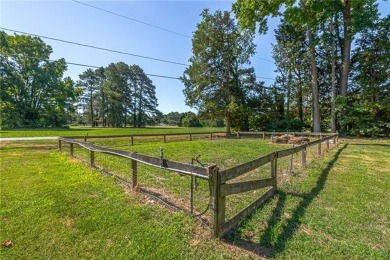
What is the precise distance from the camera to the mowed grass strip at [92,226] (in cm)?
276

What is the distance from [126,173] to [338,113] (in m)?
22.6

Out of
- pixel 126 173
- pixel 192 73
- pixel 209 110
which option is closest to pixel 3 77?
pixel 192 73

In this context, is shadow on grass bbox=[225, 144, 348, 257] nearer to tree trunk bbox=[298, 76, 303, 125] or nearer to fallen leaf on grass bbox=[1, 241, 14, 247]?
fallen leaf on grass bbox=[1, 241, 14, 247]

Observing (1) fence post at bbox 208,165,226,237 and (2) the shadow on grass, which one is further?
(1) fence post at bbox 208,165,226,237

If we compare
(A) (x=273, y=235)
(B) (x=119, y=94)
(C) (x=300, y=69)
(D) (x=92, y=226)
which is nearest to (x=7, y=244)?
(D) (x=92, y=226)

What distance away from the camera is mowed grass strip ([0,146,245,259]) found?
2764 millimetres

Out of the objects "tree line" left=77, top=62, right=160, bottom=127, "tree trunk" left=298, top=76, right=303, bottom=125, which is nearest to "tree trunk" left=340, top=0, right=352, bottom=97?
"tree trunk" left=298, top=76, right=303, bottom=125

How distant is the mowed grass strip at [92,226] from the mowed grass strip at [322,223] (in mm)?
656

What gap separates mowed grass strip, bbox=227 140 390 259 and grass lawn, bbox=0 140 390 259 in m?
0.01

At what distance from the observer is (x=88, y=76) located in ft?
173

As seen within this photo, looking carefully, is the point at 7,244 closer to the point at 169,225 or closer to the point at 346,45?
the point at 169,225

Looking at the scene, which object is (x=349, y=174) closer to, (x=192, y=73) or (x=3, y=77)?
(x=192, y=73)

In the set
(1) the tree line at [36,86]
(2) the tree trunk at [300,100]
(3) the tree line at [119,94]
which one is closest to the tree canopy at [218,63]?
(2) the tree trunk at [300,100]

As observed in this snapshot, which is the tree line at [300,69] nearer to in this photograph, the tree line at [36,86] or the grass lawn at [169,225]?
the tree line at [36,86]
